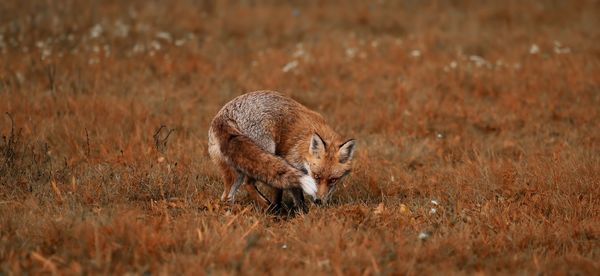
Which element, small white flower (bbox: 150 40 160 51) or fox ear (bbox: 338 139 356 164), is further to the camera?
small white flower (bbox: 150 40 160 51)

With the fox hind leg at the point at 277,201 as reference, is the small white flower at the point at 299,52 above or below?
below

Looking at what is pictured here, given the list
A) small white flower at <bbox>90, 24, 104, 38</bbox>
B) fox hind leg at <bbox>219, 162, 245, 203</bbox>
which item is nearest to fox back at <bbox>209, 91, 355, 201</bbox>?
fox hind leg at <bbox>219, 162, 245, 203</bbox>

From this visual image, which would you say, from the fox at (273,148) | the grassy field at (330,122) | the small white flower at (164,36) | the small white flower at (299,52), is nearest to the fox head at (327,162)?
the fox at (273,148)

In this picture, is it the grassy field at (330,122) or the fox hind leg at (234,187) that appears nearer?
the grassy field at (330,122)

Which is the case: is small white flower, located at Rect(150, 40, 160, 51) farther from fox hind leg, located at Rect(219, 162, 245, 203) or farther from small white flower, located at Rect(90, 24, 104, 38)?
fox hind leg, located at Rect(219, 162, 245, 203)

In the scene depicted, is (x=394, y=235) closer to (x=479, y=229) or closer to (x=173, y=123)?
(x=479, y=229)

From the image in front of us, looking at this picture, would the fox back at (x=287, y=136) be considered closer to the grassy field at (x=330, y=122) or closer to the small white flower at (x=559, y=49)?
the grassy field at (x=330, y=122)

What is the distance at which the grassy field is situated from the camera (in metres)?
5.46

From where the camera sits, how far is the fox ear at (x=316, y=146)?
22.4ft

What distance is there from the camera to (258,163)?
20.1 ft

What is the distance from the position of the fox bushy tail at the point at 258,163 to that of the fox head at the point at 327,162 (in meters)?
0.73

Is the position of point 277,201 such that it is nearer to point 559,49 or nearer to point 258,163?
point 258,163

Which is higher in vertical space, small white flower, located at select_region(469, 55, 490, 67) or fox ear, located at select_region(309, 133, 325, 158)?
fox ear, located at select_region(309, 133, 325, 158)

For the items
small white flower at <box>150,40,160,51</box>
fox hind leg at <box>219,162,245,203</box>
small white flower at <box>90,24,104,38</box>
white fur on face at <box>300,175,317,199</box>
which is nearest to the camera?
white fur on face at <box>300,175,317,199</box>
